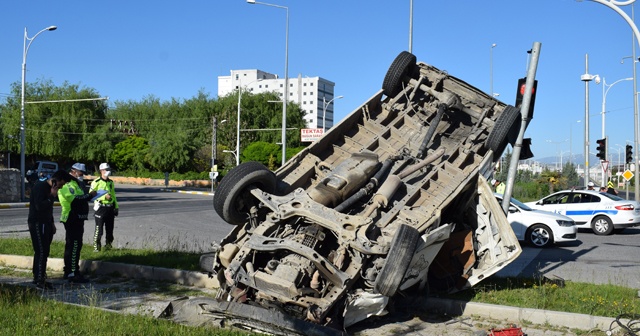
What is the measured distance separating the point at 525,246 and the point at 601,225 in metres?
4.48

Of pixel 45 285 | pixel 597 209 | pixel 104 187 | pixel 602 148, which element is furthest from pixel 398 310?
pixel 602 148

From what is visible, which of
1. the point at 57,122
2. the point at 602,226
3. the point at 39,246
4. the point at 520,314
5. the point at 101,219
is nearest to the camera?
the point at 520,314

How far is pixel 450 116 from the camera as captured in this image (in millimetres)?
10703

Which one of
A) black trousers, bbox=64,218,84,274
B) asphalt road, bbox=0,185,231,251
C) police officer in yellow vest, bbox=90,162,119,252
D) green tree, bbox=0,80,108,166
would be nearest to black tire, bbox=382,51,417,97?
asphalt road, bbox=0,185,231,251

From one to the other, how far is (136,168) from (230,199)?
188 ft

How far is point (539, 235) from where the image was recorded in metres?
14.9

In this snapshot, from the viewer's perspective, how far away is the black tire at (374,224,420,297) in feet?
20.3

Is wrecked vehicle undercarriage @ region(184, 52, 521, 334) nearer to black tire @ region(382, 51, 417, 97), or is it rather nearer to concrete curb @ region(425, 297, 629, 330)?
black tire @ region(382, 51, 417, 97)

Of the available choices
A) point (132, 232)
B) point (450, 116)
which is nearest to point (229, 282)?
point (450, 116)

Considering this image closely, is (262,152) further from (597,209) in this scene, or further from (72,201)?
(72,201)

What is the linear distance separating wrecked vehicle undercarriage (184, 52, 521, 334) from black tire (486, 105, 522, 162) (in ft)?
0.06

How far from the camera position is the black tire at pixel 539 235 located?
14852 mm

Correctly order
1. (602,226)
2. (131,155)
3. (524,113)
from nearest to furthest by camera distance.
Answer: (524,113), (602,226), (131,155)

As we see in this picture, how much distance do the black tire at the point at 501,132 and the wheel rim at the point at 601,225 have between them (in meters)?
10.7
